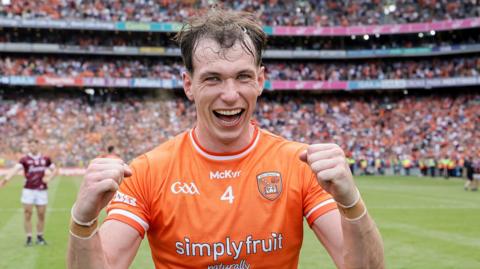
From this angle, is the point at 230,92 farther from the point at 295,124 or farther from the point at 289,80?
the point at 289,80

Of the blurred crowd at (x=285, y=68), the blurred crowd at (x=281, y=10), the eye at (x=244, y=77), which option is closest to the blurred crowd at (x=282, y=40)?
the blurred crowd at (x=285, y=68)

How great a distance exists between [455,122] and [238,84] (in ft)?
163

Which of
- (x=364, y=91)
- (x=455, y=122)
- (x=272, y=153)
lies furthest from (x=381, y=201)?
(x=364, y=91)

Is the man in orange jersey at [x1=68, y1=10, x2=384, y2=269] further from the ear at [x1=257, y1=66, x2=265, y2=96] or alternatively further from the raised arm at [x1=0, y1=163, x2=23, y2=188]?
the raised arm at [x1=0, y1=163, x2=23, y2=188]

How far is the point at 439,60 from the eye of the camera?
5728 cm

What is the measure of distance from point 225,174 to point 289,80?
178 ft

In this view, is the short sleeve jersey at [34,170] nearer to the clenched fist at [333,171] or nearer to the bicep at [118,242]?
the bicep at [118,242]

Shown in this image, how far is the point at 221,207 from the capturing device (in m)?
3.20

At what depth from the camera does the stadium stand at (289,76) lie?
4747 centimetres

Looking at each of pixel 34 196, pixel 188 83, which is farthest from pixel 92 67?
pixel 188 83

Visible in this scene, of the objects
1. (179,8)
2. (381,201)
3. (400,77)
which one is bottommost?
(381,201)

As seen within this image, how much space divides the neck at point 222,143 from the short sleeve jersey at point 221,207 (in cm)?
4

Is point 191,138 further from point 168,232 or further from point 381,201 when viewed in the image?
point 381,201

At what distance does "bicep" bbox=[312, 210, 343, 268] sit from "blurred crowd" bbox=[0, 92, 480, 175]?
40731 mm
